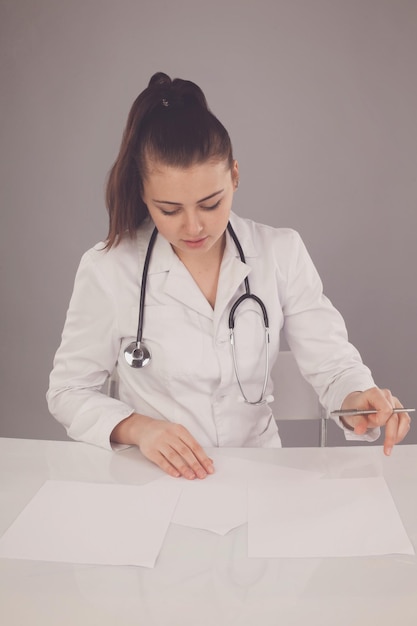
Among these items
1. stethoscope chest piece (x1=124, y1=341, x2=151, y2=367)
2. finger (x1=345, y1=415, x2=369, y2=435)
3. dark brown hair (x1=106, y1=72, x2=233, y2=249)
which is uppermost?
dark brown hair (x1=106, y1=72, x2=233, y2=249)

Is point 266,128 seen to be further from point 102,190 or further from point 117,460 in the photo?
point 117,460

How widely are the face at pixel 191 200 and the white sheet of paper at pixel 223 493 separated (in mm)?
458

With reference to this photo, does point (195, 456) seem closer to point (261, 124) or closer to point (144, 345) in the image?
point (144, 345)

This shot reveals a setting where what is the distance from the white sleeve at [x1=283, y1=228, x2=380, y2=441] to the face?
0.29m

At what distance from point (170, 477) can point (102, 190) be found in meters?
1.68

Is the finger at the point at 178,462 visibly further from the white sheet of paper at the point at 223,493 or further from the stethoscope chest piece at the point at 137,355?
the stethoscope chest piece at the point at 137,355

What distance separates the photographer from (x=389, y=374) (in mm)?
2809

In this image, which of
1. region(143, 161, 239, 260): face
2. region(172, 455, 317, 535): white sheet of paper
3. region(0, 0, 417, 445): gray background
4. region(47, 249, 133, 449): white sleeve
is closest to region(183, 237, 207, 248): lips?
region(143, 161, 239, 260): face

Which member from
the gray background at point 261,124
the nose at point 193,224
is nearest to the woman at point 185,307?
the nose at point 193,224

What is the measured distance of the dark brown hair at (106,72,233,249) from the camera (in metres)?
1.41

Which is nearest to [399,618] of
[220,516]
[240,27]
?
[220,516]

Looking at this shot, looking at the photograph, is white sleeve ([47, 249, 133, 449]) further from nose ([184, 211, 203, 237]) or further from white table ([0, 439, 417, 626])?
white table ([0, 439, 417, 626])

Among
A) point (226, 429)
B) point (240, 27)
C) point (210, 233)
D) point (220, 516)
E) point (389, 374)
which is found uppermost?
point (240, 27)

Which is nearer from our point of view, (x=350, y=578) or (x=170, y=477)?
(x=350, y=578)
